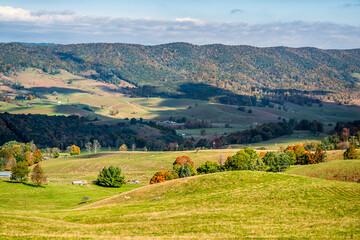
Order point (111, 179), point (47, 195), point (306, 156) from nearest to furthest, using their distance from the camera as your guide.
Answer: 1. point (47, 195)
2. point (111, 179)
3. point (306, 156)

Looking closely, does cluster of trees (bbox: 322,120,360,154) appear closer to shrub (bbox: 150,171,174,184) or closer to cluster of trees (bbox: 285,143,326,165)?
cluster of trees (bbox: 285,143,326,165)

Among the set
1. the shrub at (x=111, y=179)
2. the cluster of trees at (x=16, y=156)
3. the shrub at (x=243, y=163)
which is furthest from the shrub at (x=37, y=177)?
the cluster of trees at (x=16, y=156)

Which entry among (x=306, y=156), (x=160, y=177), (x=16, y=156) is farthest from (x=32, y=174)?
(x=306, y=156)

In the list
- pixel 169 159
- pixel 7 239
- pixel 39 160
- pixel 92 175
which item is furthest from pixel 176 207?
pixel 39 160

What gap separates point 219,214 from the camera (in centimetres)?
4684

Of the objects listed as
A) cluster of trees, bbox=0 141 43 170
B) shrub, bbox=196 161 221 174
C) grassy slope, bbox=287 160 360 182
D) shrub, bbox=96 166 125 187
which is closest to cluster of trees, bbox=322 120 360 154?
grassy slope, bbox=287 160 360 182

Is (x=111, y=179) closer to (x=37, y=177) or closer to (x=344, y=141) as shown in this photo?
(x=37, y=177)

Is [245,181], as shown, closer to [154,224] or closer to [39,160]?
[154,224]

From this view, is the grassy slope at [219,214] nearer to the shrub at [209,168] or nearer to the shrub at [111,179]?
the shrub at [209,168]

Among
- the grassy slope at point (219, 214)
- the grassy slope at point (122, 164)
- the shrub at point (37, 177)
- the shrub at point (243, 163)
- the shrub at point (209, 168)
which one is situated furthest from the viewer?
the grassy slope at point (122, 164)

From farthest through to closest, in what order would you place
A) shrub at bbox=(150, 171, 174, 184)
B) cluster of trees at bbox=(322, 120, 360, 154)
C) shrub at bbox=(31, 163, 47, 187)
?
1. cluster of trees at bbox=(322, 120, 360, 154)
2. shrub at bbox=(150, 171, 174, 184)
3. shrub at bbox=(31, 163, 47, 187)

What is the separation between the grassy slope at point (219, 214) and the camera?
38.5 m

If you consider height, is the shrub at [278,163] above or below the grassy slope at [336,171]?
below

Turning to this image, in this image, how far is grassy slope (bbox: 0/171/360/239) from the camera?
38.5 metres
